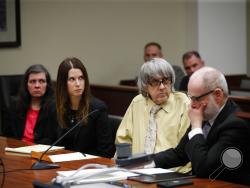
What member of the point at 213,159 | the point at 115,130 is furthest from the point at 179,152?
the point at 115,130

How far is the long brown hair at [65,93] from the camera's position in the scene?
4215 millimetres

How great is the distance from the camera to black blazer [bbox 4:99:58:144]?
4.52m

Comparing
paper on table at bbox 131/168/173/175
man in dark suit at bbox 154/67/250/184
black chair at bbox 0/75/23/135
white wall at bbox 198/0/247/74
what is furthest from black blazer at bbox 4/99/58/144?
white wall at bbox 198/0/247/74

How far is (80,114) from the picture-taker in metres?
4.20

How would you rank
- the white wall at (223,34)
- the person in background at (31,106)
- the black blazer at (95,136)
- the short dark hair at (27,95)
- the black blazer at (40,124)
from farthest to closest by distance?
the white wall at (223,34) → the short dark hair at (27,95) → the person in background at (31,106) → the black blazer at (40,124) → the black blazer at (95,136)

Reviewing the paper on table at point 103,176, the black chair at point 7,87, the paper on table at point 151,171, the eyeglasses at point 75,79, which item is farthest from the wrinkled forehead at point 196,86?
the black chair at point 7,87

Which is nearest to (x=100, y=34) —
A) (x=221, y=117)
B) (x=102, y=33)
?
(x=102, y=33)

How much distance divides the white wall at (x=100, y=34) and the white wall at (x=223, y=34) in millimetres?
199

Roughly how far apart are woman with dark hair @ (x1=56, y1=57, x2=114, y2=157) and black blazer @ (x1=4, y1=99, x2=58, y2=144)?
23cm

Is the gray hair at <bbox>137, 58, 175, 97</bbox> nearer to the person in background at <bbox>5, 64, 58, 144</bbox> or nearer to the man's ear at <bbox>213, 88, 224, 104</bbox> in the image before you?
the man's ear at <bbox>213, 88, 224, 104</bbox>

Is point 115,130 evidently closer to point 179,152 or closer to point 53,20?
point 179,152

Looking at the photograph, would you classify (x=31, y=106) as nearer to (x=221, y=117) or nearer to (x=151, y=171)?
(x=151, y=171)

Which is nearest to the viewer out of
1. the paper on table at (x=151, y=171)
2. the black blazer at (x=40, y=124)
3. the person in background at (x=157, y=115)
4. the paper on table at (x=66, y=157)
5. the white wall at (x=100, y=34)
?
the paper on table at (x=151, y=171)

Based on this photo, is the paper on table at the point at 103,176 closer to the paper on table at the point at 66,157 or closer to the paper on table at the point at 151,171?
the paper on table at the point at 151,171
